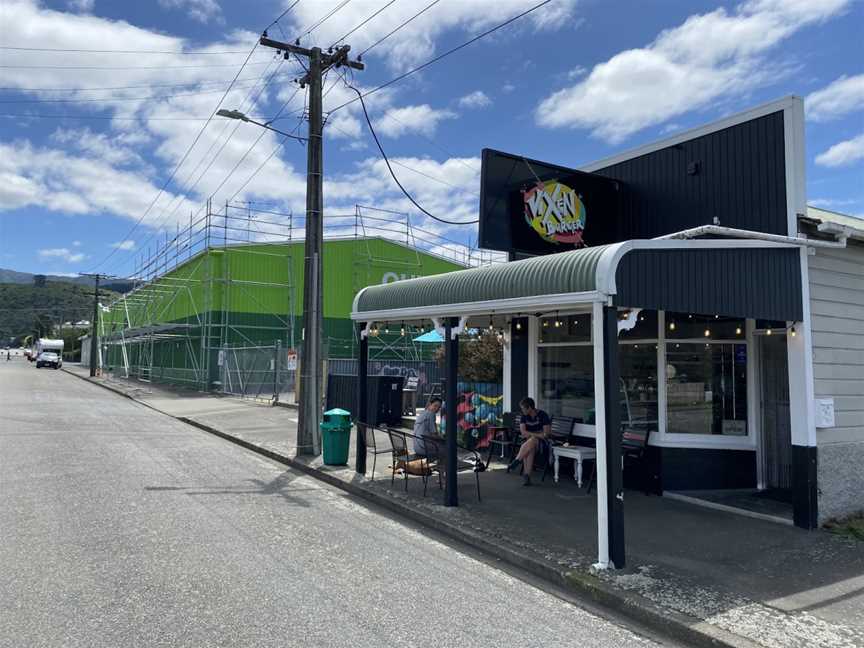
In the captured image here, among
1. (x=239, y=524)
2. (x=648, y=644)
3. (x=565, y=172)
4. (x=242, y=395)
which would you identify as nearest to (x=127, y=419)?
(x=242, y=395)

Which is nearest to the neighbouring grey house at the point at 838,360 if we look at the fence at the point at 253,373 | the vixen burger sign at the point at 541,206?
the vixen burger sign at the point at 541,206

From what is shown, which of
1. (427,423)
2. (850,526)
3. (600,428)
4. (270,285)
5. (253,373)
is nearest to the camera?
(600,428)

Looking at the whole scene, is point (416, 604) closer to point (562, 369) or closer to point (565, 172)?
point (562, 369)

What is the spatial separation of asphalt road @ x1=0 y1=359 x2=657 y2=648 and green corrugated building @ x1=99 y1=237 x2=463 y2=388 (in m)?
19.7

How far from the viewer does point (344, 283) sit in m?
34.4

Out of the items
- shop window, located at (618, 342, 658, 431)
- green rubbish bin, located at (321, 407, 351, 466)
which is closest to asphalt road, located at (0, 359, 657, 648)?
green rubbish bin, located at (321, 407, 351, 466)

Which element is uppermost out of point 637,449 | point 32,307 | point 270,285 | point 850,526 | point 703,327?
point 32,307

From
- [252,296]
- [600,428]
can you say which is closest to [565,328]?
[600,428]

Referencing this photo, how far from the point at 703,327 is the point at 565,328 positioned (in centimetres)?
218

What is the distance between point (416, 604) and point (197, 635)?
5.30ft

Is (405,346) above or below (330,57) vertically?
below

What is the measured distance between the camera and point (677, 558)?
6188 mm

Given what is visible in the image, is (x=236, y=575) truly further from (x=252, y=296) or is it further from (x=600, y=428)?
(x=252, y=296)

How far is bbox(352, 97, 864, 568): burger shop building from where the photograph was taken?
641cm
